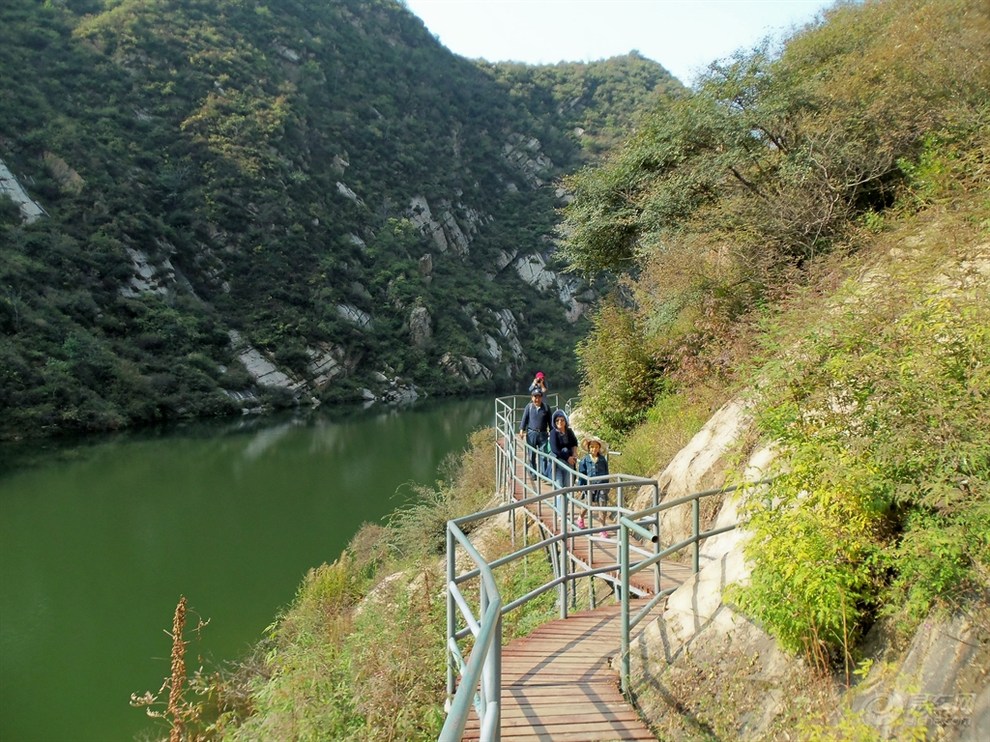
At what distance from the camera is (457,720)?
4.79 ft

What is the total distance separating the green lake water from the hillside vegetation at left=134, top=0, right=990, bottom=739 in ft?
7.28

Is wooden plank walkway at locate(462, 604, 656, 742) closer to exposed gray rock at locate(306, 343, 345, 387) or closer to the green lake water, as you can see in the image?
the green lake water

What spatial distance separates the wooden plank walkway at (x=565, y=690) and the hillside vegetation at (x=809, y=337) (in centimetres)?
48

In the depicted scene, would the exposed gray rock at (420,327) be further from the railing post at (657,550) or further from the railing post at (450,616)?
the railing post at (450,616)

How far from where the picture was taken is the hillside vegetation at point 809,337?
317 cm

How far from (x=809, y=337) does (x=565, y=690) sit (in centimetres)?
273

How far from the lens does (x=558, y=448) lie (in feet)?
30.5

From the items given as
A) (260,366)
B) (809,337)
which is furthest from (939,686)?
(260,366)

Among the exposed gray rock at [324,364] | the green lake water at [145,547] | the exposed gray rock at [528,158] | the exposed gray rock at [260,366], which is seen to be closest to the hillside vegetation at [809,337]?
the green lake water at [145,547]

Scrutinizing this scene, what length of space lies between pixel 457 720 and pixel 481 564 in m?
1.78

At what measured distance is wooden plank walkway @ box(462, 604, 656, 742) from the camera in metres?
3.58

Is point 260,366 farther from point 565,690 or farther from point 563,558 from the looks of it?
point 565,690

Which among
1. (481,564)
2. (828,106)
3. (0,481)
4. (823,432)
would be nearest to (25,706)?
(481,564)

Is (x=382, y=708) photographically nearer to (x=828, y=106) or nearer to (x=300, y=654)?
(x=300, y=654)
